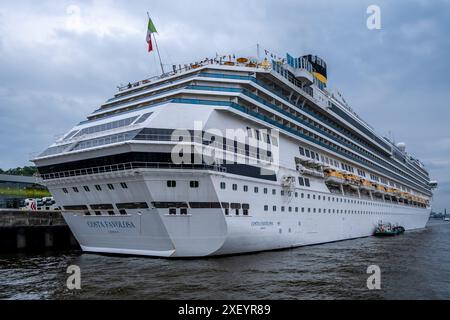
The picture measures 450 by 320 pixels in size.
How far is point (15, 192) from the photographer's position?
164 feet

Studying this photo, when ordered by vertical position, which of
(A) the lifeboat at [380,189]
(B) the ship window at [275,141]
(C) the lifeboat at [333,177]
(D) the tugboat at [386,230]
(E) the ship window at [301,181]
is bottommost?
(D) the tugboat at [386,230]

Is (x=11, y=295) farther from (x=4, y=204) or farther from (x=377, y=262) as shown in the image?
(x=4, y=204)

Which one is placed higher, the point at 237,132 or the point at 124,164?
the point at 237,132

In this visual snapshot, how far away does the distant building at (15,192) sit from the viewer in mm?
46169

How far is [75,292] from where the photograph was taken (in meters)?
14.8

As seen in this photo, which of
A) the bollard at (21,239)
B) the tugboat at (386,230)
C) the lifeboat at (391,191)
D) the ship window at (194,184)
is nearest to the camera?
the ship window at (194,184)

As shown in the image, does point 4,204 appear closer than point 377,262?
No

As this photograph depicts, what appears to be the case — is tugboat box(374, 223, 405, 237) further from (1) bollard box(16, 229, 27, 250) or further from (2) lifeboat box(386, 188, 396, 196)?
(1) bollard box(16, 229, 27, 250)

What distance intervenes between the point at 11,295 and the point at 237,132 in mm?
14639

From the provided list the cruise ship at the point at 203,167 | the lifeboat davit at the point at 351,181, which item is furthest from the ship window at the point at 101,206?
the lifeboat davit at the point at 351,181

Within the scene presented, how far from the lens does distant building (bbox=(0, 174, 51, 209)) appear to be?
4617 cm

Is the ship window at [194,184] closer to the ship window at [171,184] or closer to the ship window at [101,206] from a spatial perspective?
the ship window at [171,184]

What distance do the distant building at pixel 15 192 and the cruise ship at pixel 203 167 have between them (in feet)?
78.0
